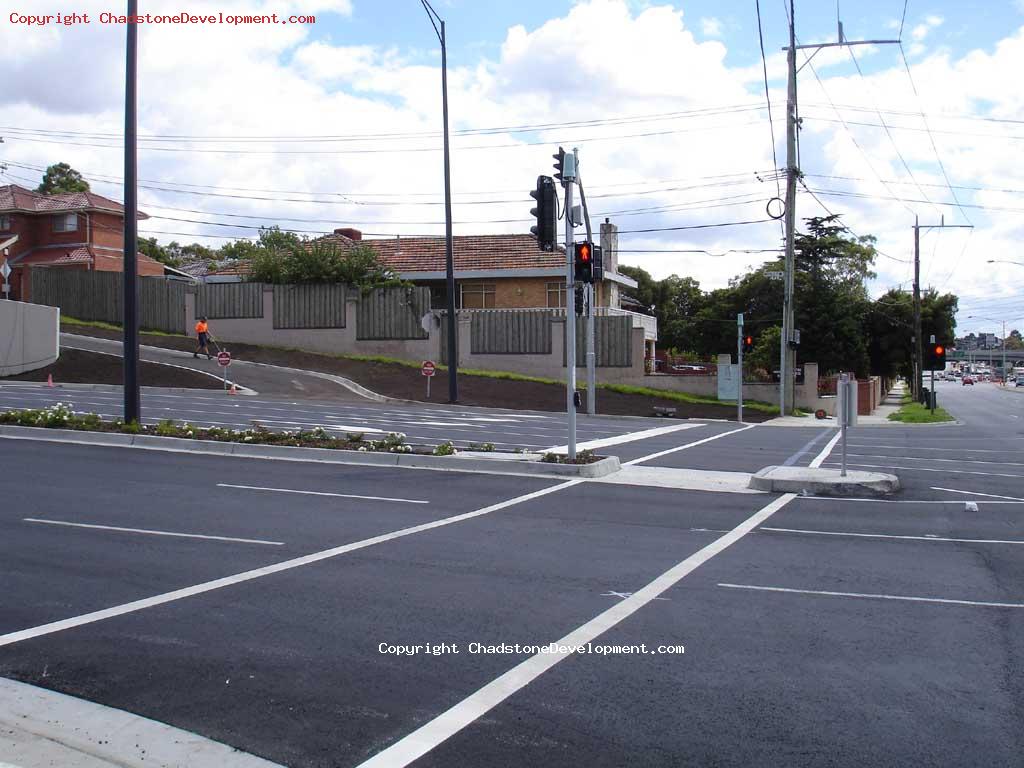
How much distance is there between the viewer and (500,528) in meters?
11.2

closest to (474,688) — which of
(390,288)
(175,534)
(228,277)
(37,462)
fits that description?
(175,534)

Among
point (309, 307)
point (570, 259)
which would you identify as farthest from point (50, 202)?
point (570, 259)

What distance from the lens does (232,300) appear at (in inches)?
1729

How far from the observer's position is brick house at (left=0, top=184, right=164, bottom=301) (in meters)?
54.6

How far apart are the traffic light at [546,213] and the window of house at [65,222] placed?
46736mm

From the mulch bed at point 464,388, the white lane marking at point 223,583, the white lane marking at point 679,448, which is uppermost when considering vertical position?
the mulch bed at point 464,388

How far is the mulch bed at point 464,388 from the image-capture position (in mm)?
34719

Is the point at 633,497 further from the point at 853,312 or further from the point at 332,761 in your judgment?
the point at 853,312

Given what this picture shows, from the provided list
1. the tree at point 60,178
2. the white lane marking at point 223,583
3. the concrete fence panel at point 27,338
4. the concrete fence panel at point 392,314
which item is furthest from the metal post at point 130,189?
the tree at point 60,178

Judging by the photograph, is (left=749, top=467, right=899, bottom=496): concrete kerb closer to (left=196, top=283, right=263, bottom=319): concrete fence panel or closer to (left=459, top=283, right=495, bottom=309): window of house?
(left=196, top=283, right=263, bottom=319): concrete fence panel

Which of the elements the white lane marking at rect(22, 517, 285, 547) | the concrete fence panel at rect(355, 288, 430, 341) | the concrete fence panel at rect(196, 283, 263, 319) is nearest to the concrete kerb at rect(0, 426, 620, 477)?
the white lane marking at rect(22, 517, 285, 547)

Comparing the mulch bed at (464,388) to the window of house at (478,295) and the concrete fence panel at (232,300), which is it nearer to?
the concrete fence panel at (232,300)

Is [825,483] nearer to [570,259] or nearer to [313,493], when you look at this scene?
[570,259]

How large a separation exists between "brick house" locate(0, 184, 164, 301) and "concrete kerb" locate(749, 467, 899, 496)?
157ft
